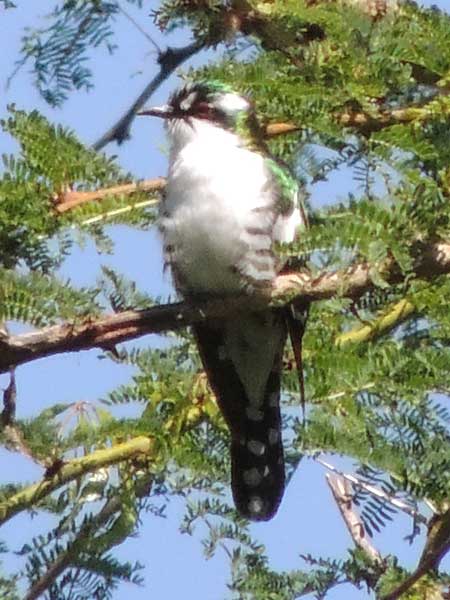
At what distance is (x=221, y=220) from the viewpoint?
3260 mm

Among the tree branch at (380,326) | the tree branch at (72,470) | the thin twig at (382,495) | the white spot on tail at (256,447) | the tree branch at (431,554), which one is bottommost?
the tree branch at (431,554)

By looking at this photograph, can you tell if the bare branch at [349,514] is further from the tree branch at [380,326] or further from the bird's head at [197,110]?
the bird's head at [197,110]

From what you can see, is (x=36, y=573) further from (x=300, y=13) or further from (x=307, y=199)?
(x=300, y=13)

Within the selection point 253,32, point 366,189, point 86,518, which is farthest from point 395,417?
point 253,32

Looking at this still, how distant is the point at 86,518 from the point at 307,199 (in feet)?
2.91

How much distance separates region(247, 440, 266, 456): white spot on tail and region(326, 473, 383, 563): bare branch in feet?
0.72

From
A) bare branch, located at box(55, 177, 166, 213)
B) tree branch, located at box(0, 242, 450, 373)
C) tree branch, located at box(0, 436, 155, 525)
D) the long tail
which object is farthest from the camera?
the long tail

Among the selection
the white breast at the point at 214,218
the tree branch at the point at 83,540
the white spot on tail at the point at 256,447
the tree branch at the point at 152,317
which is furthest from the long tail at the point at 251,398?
the tree branch at the point at 152,317

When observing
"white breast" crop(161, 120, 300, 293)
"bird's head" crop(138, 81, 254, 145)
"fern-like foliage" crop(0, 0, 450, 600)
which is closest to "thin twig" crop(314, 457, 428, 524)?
"fern-like foliage" crop(0, 0, 450, 600)

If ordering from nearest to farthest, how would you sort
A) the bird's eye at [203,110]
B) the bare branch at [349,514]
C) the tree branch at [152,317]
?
the tree branch at [152,317], the bare branch at [349,514], the bird's eye at [203,110]

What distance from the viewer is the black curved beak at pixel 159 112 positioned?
11.7 feet

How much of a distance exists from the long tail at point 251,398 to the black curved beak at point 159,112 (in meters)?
0.58

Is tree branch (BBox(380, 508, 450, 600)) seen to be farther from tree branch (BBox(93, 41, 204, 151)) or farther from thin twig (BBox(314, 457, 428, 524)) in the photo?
tree branch (BBox(93, 41, 204, 151))

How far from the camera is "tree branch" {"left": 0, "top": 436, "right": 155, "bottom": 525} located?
2.61 m
